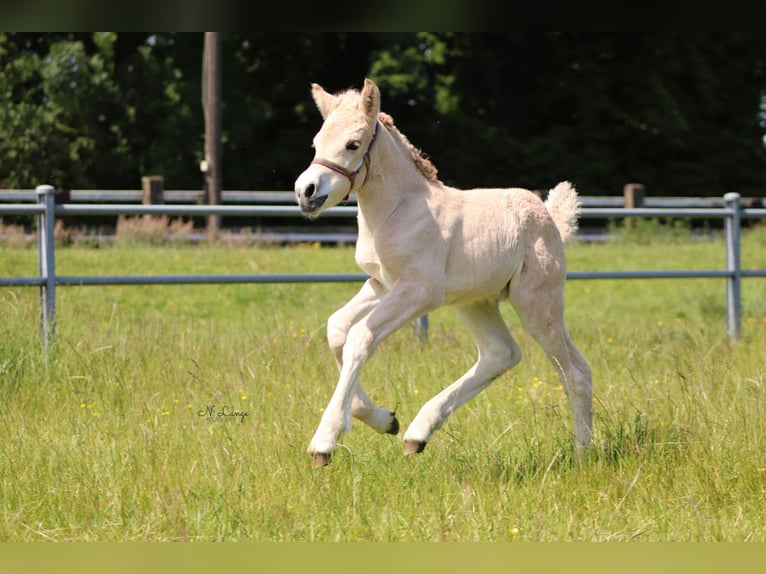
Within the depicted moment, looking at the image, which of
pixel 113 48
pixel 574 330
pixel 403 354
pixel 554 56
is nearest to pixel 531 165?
pixel 554 56

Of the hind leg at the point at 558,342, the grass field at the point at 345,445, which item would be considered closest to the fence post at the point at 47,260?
the grass field at the point at 345,445

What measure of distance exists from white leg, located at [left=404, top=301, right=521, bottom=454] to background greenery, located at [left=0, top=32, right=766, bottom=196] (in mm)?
19089

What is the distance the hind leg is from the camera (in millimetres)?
4785

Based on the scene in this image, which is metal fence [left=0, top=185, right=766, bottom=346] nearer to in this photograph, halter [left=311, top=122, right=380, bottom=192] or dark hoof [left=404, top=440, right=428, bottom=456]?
halter [left=311, top=122, right=380, bottom=192]

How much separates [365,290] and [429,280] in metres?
0.36

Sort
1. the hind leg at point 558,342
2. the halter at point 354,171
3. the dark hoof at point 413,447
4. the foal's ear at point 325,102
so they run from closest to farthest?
the halter at point 354,171, the foal's ear at point 325,102, the dark hoof at point 413,447, the hind leg at point 558,342

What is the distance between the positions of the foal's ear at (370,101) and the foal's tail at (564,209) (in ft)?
4.28

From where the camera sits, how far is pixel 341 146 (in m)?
4.22

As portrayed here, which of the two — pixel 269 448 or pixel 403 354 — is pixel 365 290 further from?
pixel 403 354

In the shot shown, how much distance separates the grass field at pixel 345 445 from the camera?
3.90m

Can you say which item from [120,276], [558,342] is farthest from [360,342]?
[120,276]

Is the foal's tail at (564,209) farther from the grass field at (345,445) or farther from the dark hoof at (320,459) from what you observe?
the dark hoof at (320,459)
